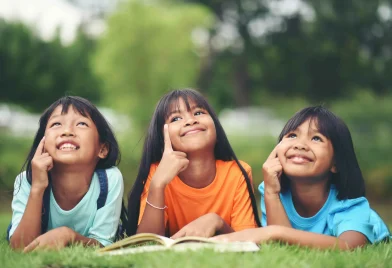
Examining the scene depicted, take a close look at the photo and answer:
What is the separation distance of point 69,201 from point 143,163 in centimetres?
54

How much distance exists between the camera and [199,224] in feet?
10.5

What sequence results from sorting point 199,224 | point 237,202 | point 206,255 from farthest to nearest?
point 237,202, point 199,224, point 206,255

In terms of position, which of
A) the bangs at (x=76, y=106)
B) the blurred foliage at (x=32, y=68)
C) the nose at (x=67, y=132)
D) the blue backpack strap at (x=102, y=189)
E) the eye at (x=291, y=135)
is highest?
the blurred foliage at (x=32, y=68)

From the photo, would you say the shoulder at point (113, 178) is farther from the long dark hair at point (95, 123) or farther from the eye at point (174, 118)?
the eye at point (174, 118)

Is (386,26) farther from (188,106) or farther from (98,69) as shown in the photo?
(188,106)

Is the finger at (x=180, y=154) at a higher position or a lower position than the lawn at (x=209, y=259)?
higher

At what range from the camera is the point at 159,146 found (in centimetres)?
379

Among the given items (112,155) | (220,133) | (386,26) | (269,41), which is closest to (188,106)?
(220,133)

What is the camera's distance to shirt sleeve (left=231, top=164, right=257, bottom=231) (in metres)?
3.57

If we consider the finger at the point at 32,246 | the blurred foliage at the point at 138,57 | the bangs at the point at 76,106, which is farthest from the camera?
the blurred foliage at the point at 138,57

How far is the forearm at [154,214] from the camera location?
10.9 feet

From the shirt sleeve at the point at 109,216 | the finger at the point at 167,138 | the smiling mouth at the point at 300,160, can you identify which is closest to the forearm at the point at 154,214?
the shirt sleeve at the point at 109,216

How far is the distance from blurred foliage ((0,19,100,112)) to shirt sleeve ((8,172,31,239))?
1144 cm

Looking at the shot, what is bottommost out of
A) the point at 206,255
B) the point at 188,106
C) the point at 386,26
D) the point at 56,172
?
the point at 206,255
